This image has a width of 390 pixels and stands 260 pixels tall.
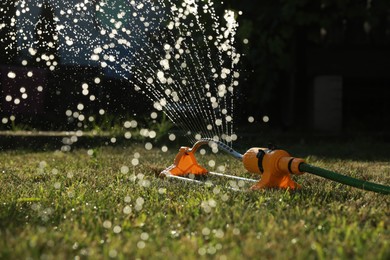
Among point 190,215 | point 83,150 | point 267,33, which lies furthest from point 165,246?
point 267,33

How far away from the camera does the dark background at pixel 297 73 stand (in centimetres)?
988

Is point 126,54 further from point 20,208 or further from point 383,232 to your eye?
point 383,232

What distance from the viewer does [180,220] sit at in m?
2.60

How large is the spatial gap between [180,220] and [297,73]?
911 cm

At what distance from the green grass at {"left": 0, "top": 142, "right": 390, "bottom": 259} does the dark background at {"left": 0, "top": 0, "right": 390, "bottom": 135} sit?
18.6 ft

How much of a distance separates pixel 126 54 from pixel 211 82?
218 centimetres

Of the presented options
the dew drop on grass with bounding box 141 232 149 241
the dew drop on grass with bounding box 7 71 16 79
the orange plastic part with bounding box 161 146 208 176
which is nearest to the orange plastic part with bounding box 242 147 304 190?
the orange plastic part with bounding box 161 146 208 176

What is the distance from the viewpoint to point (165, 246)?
Result: 2129mm

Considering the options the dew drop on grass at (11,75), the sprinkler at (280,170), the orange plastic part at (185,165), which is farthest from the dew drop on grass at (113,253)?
the dew drop on grass at (11,75)

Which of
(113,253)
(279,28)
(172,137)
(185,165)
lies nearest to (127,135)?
(172,137)

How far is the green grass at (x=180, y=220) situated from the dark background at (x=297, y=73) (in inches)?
223

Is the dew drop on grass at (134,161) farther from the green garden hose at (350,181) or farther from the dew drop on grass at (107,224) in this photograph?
the dew drop on grass at (107,224)

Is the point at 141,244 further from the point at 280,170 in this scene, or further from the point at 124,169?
the point at 124,169

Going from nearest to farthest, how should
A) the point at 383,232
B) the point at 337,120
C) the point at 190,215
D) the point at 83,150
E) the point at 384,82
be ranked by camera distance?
the point at 383,232 → the point at 190,215 → the point at 83,150 → the point at 337,120 → the point at 384,82
